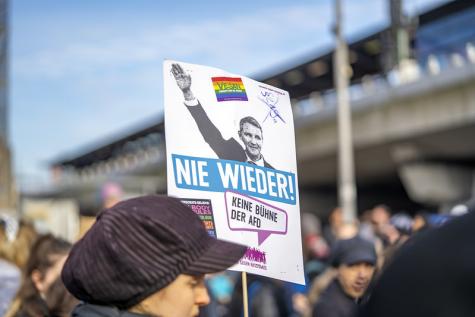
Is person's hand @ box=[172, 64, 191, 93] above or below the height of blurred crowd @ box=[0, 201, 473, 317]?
above

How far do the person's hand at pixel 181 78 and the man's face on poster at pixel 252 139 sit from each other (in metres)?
0.28

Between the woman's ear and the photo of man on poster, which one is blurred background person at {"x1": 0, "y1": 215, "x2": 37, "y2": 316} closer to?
the woman's ear

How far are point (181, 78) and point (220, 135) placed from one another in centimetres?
26

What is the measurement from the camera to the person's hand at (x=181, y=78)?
11.0ft

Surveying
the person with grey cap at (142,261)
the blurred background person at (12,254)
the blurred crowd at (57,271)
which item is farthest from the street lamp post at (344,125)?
the person with grey cap at (142,261)

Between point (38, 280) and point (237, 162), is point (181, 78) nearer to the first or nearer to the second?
point (237, 162)

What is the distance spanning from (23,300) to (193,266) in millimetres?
2576

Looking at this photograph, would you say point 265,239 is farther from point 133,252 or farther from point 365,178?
point 365,178

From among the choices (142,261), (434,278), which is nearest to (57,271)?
(142,261)

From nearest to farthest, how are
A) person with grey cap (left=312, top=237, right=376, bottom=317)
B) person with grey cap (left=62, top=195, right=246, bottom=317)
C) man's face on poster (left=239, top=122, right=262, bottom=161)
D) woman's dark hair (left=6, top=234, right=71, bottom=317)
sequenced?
person with grey cap (left=62, top=195, right=246, bottom=317), man's face on poster (left=239, top=122, right=262, bottom=161), woman's dark hair (left=6, top=234, right=71, bottom=317), person with grey cap (left=312, top=237, right=376, bottom=317)

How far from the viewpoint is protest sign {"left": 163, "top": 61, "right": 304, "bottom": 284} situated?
3.28m

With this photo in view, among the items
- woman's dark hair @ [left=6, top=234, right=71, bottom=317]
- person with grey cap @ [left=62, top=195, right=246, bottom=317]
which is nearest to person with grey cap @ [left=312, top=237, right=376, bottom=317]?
woman's dark hair @ [left=6, top=234, right=71, bottom=317]

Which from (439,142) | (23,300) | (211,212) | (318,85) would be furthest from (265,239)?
(318,85)

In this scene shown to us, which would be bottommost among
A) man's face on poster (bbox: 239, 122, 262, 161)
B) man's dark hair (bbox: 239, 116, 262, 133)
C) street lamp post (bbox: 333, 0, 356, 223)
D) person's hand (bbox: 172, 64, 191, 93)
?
street lamp post (bbox: 333, 0, 356, 223)
